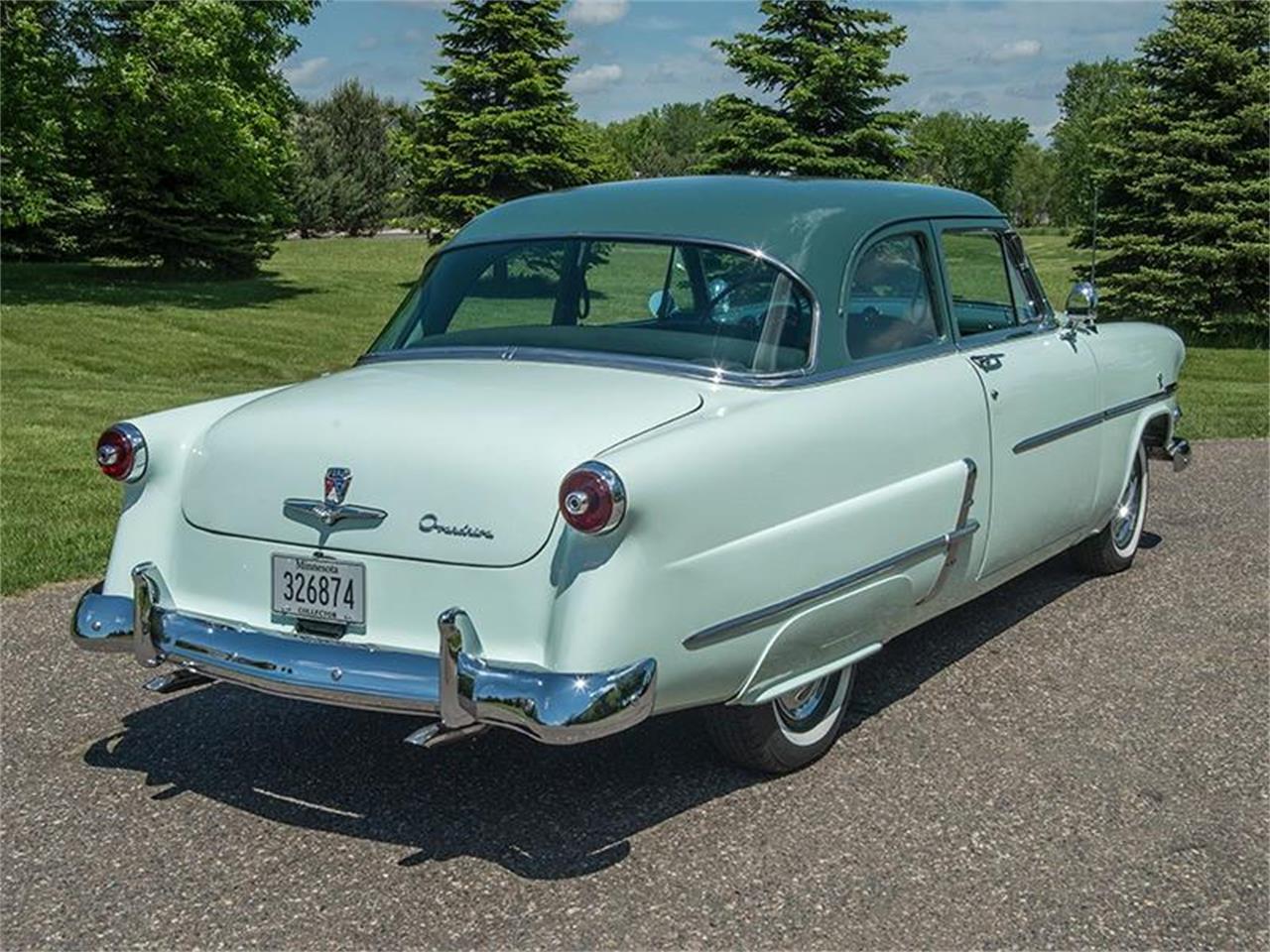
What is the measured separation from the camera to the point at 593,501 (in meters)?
3.30

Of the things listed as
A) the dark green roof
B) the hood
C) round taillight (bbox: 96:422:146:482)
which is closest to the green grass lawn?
round taillight (bbox: 96:422:146:482)

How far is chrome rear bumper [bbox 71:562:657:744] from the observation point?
329cm

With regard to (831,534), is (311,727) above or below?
below

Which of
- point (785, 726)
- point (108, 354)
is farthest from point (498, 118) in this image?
point (785, 726)

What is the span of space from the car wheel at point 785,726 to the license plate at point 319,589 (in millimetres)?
1052

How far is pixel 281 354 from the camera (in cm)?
1966

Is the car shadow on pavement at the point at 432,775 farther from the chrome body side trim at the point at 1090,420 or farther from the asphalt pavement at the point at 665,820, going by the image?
the chrome body side trim at the point at 1090,420

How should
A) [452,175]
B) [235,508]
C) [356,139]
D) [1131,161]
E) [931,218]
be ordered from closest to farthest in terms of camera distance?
[235,508] < [931,218] < [1131,161] < [452,175] < [356,139]

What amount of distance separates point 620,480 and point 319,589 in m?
0.92

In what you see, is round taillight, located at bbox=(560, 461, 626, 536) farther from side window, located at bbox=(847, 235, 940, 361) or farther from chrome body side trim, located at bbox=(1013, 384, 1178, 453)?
chrome body side trim, located at bbox=(1013, 384, 1178, 453)

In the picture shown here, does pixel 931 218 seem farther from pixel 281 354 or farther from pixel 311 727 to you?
pixel 281 354

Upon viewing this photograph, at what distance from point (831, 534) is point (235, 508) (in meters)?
1.65

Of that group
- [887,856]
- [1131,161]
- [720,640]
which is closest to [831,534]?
[720,640]

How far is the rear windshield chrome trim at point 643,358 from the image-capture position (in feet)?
13.3
